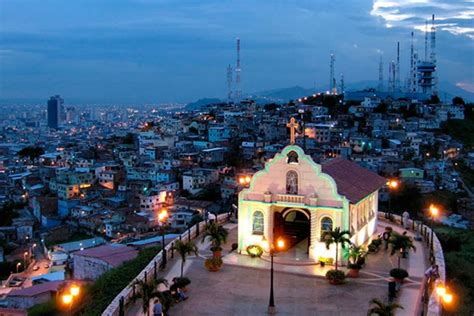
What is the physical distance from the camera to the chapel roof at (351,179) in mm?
20678

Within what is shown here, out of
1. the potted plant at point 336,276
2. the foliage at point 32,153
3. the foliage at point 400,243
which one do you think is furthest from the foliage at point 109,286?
the foliage at point 32,153

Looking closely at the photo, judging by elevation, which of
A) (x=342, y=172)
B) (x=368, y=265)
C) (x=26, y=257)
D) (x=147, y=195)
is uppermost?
(x=342, y=172)

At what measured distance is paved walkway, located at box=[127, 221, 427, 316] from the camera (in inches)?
619

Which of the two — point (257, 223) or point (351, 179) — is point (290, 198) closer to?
point (257, 223)

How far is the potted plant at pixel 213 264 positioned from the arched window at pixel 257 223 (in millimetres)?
2315

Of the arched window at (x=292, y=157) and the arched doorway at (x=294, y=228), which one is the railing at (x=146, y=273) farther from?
the arched window at (x=292, y=157)

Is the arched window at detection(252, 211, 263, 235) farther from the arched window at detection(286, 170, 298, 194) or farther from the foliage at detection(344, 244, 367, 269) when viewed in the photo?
the foliage at detection(344, 244, 367, 269)

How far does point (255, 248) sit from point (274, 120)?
6013 centimetres

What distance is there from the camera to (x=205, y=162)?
63625mm

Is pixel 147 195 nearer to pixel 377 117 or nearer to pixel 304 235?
pixel 304 235

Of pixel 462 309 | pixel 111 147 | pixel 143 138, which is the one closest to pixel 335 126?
pixel 143 138

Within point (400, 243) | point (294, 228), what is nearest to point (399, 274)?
point (400, 243)

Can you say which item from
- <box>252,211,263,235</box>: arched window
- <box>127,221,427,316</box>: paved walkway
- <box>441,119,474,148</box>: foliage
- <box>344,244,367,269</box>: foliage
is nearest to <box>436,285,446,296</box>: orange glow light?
<box>127,221,427,316</box>: paved walkway

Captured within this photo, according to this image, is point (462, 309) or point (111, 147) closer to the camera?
point (462, 309)
